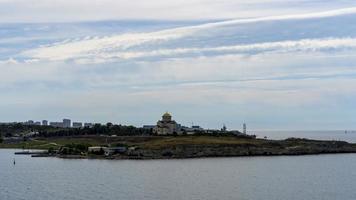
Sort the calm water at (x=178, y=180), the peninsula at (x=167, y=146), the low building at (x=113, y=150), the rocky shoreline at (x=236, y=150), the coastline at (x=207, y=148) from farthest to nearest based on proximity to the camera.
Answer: the peninsula at (x=167, y=146) → the low building at (x=113, y=150) → the coastline at (x=207, y=148) → the rocky shoreline at (x=236, y=150) → the calm water at (x=178, y=180)

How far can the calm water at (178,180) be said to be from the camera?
56844mm

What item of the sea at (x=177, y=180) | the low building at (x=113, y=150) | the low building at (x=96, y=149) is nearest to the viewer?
the sea at (x=177, y=180)

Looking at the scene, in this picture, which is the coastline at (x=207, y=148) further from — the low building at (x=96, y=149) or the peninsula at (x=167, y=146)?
the low building at (x=96, y=149)

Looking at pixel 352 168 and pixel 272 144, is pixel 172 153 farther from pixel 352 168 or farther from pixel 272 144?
pixel 352 168

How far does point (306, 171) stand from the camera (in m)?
81.6

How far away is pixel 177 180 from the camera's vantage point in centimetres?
6919

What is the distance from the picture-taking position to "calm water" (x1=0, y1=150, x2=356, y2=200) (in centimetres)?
5684

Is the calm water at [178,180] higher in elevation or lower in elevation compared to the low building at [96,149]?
lower

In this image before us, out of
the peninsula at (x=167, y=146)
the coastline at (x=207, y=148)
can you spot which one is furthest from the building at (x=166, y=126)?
the coastline at (x=207, y=148)

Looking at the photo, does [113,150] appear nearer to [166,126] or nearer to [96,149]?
[96,149]

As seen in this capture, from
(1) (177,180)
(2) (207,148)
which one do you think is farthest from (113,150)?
(1) (177,180)

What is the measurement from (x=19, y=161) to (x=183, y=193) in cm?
5106

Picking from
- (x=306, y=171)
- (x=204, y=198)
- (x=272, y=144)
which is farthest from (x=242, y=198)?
(x=272, y=144)

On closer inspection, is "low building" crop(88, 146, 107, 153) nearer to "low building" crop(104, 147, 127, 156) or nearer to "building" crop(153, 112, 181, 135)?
"low building" crop(104, 147, 127, 156)
